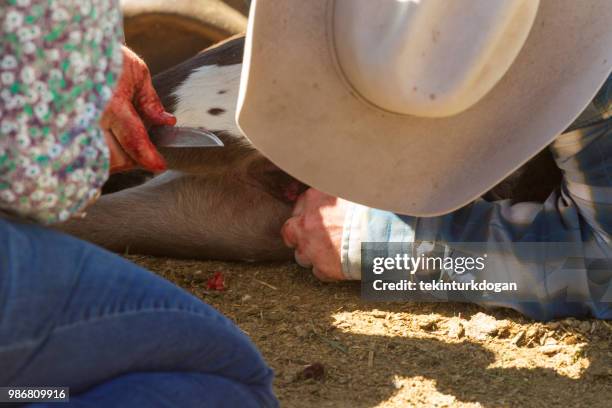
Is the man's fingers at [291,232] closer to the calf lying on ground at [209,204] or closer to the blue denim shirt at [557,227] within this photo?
the calf lying on ground at [209,204]

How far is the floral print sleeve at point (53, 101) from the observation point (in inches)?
42.4

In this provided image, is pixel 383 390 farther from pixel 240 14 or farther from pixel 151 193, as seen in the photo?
pixel 240 14

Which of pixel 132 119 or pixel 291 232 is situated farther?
pixel 291 232

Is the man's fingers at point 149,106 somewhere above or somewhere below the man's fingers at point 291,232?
above

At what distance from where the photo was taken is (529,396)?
1.85m

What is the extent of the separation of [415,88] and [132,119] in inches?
18.3

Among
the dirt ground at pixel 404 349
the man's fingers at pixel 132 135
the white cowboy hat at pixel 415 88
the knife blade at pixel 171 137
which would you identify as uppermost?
the white cowboy hat at pixel 415 88

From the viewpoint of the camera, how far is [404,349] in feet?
6.68

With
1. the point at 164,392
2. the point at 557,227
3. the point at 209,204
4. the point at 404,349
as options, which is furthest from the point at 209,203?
the point at 164,392

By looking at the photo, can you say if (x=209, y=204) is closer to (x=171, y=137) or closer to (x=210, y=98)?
(x=210, y=98)

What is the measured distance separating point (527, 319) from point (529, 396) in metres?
0.36

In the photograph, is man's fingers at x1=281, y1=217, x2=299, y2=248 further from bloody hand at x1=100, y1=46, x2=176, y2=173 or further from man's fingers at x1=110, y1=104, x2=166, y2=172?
man's fingers at x1=110, y1=104, x2=166, y2=172

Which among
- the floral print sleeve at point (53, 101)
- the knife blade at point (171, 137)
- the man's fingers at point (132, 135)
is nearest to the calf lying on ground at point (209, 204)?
the knife blade at point (171, 137)

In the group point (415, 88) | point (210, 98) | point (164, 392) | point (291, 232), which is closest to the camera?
point (164, 392)
